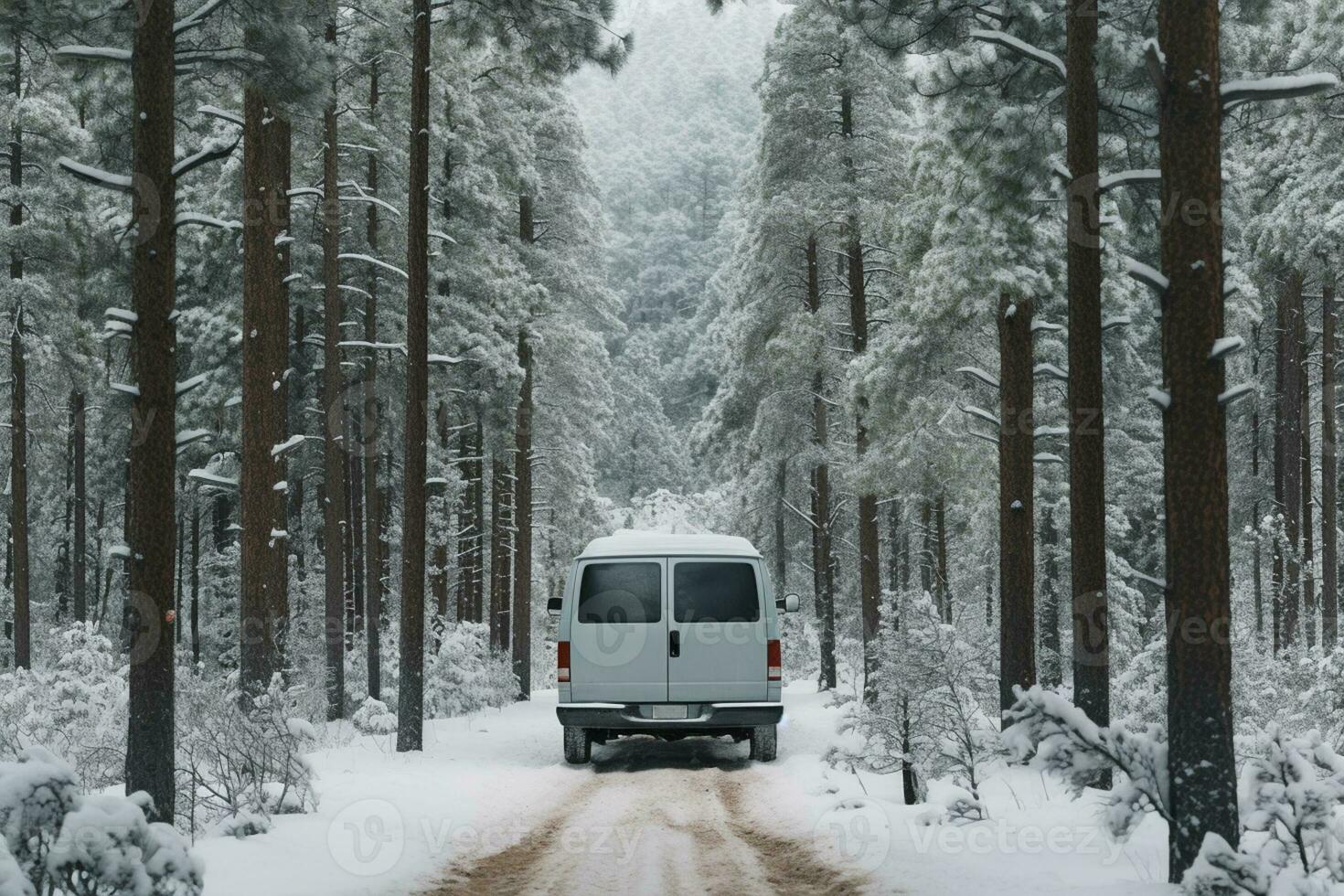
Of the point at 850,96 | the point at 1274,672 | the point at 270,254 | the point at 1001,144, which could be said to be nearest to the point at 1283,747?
the point at 1001,144

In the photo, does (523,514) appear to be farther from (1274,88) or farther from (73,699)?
(1274,88)

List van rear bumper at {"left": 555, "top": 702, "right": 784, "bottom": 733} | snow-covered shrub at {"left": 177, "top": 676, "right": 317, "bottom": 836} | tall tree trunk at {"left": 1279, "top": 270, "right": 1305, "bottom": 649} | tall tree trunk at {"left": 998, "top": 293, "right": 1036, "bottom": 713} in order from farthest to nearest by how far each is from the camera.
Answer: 1. tall tree trunk at {"left": 1279, "top": 270, "right": 1305, "bottom": 649}
2. tall tree trunk at {"left": 998, "top": 293, "right": 1036, "bottom": 713}
3. van rear bumper at {"left": 555, "top": 702, "right": 784, "bottom": 733}
4. snow-covered shrub at {"left": 177, "top": 676, "right": 317, "bottom": 836}

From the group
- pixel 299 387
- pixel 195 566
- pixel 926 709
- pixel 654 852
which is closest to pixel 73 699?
pixel 299 387

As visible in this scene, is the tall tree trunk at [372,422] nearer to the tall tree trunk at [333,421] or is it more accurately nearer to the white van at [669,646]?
the tall tree trunk at [333,421]

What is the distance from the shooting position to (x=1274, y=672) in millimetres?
15977

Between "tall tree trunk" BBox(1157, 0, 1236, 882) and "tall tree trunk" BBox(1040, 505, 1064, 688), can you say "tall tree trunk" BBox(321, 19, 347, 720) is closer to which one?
"tall tree trunk" BBox(1040, 505, 1064, 688)

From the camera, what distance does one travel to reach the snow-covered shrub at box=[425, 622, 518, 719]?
838 inches

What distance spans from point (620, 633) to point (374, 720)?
554 centimetres

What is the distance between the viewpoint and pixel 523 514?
2620cm

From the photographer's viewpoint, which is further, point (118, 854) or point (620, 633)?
point (620, 633)

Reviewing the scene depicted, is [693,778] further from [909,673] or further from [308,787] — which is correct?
[308,787]

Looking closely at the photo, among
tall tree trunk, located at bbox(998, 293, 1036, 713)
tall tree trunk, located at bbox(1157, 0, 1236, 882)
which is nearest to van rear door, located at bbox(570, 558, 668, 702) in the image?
tall tree trunk, located at bbox(998, 293, 1036, 713)

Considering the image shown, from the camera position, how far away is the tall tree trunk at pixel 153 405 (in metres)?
8.15

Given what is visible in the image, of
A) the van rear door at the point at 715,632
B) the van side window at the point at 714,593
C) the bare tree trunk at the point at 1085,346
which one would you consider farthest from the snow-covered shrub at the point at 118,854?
the van side window at the point at 714,593
